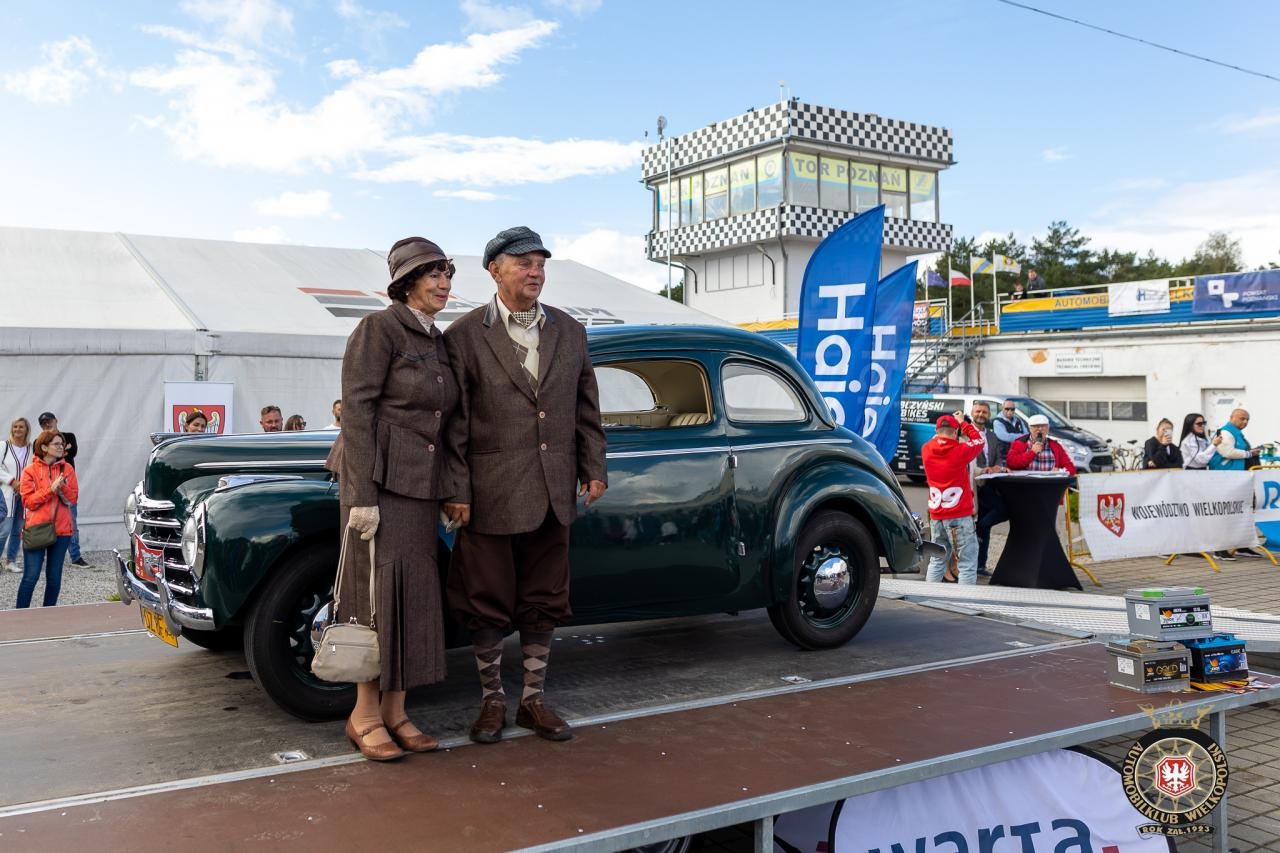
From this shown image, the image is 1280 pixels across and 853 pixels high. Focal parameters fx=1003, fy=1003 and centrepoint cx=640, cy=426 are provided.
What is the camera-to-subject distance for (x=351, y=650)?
126 inches

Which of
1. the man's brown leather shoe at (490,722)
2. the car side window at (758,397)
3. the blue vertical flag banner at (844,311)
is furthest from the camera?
the blue vertical flag banner at (844,311)

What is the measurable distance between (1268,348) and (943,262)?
38005 millimetres

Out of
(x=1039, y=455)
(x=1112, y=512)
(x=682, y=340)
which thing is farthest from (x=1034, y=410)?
(x=682, y=340)

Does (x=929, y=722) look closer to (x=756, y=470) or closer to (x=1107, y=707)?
(x=1107, y=707)

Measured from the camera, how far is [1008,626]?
529 centimetres

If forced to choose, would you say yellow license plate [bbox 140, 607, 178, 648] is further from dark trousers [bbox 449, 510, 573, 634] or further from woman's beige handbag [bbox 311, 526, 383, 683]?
dark trousers [bbox 449, 510, 573, 634]

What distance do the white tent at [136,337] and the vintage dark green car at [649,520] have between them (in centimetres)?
720

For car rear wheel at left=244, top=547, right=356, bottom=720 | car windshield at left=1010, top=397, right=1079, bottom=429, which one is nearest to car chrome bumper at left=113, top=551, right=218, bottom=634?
car rear wheel at left=244, top=547, right=356, bottom=720

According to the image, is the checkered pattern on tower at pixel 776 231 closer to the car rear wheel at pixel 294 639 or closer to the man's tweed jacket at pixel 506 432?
the man's tweed jacket at pixel 506 432

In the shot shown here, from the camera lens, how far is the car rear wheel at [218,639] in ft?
14.7

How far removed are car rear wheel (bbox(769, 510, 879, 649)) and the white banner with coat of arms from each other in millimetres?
5862

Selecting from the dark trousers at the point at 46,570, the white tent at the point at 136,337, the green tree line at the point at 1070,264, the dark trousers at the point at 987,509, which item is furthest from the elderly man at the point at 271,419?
the green tree line at the point at 1070,264

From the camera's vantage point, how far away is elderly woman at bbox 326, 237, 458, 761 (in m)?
3.27

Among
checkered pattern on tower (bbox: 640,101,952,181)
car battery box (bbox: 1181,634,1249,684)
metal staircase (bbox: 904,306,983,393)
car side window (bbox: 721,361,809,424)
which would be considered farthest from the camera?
checkered pattern on tower (bbox: 640,101,952,181)
